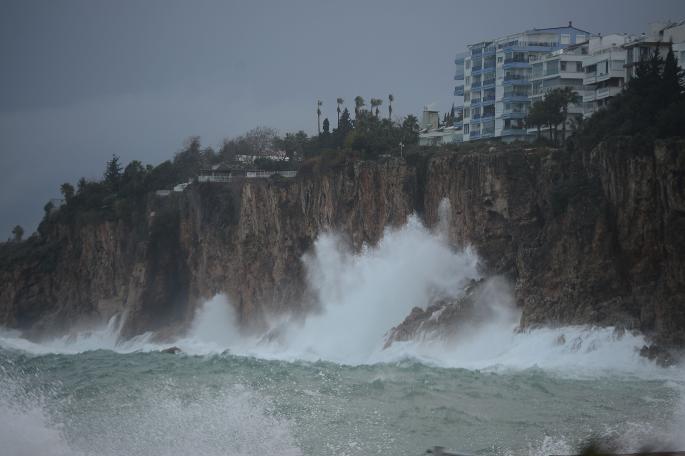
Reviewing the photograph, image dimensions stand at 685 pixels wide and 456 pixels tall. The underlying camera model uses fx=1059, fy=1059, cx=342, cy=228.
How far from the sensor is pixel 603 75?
57562mm

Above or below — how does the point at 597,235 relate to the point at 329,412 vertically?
above

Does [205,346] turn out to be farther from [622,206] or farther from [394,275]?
[622,206]

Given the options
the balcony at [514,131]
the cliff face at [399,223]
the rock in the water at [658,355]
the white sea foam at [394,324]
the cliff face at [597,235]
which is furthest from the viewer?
the balcony at [514,131]

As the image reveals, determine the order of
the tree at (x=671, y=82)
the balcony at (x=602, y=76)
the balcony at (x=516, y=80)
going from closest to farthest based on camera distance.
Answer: the tree at (x=671, y=82), the balcony at (x=602, y=76), the balcony at (x=516, y=80)

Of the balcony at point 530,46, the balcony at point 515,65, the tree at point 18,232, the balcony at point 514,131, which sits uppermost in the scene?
the balcony at point 530,46

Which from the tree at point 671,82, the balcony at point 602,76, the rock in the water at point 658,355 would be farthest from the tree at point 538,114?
the rock in the water at point 658,355

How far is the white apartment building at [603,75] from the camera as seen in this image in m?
57.0

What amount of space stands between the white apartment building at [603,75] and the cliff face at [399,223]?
35.8 ft

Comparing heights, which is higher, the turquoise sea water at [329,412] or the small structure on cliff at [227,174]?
the small structure on cliff at [227,174]

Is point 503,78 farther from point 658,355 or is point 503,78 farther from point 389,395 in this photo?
point 389,395

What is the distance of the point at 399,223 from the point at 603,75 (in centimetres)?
1449

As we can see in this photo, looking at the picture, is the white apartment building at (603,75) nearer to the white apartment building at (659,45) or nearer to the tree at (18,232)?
the white apartment building at (659,45)

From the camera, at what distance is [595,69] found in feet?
195

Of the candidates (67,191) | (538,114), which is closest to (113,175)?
(67,191)
